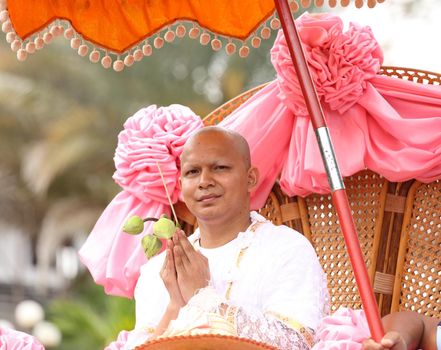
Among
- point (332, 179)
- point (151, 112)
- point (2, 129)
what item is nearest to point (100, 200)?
point (2, 129)

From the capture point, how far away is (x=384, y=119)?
4828 mm

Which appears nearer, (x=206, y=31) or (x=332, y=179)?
(x=332, y=179)

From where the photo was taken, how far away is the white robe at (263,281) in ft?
13.6

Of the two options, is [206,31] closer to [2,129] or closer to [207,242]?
[207,242]

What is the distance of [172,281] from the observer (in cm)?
418

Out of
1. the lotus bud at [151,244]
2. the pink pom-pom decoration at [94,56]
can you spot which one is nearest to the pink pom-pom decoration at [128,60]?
the pink pom-pom decoration at [94,56]

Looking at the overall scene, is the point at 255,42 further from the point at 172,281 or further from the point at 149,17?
the point at 172,281

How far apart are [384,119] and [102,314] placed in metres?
12.3

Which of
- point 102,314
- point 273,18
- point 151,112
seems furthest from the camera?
point 102,314

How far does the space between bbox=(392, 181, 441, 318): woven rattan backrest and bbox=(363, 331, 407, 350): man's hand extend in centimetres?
112

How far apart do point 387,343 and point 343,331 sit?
0.34 metres

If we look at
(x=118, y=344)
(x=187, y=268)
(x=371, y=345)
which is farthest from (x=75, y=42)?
(x=371, y=345)

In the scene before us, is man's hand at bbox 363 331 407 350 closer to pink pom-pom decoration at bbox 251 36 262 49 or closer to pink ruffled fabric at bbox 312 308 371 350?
pink ruffled fabric at bbox 312 308 371 350

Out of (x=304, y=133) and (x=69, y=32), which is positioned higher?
Answer: (x=69, y=32)
